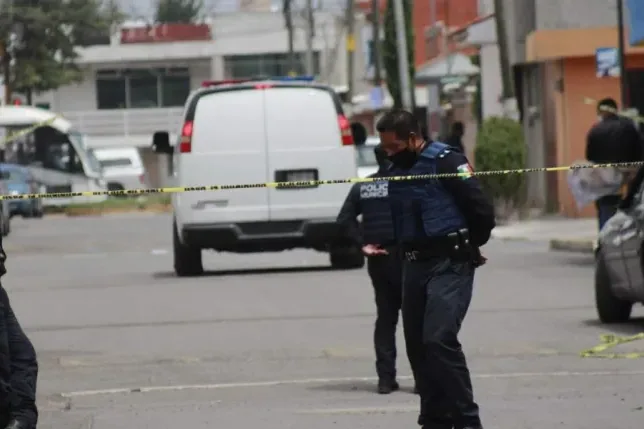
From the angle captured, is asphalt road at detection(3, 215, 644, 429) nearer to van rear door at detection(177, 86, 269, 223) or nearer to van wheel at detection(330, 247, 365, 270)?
van wheel at detection(330, 247, 365, 270)

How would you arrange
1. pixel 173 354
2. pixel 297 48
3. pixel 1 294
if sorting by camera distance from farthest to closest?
1. pixel 297 48
2. pixel 173 354
3. pixel 1 294

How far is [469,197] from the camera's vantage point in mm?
9531

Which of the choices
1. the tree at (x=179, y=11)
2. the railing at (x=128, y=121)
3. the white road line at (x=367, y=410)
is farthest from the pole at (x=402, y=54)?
the tree at (x=179, y=11)

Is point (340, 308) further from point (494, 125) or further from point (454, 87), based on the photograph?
point (454, 87)

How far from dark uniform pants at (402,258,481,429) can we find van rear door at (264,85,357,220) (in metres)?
12.2

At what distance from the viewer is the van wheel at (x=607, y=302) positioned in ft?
51.7

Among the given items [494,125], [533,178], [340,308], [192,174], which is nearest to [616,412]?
[340,308]

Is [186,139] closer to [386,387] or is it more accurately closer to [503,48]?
[386,387]

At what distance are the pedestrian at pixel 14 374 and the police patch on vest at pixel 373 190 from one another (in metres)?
3.36

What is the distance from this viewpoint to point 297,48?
86250mm

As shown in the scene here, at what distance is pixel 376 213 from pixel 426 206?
2.97 meters

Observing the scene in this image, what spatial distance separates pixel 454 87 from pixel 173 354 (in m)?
35.3

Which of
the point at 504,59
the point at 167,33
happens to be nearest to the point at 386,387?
the point at 504,59

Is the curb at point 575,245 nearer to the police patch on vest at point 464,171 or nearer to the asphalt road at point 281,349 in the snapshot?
the asphalt road at point 281,349
